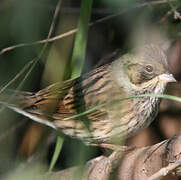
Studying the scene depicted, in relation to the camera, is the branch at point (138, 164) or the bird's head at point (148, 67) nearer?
the branch at point (138, 164)

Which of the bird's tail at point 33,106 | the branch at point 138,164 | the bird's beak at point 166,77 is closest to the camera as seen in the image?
the branch at point 138,164

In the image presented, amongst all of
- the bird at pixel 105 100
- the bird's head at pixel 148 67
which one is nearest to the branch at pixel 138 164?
the bird at pixel 105 100

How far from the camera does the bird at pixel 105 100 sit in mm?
2242

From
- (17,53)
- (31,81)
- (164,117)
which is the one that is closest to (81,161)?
(17,53)

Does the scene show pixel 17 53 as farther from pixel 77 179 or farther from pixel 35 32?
pixel 77 179

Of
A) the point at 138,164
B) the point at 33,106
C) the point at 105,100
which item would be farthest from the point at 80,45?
the point at 138,164

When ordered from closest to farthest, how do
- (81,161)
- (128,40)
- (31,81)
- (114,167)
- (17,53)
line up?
(81,161) → (114,167) → (17,53) → (31,81) → (128,40)

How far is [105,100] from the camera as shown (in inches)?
91.2

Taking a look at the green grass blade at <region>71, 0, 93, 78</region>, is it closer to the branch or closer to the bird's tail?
the bird's tail

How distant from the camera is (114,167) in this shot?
2051 mm

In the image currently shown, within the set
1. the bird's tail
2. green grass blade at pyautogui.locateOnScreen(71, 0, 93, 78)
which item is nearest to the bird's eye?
green grass blade at pyautogui.locateOnScreen(71, 0, 93, 78)

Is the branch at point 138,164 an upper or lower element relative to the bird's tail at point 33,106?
lower

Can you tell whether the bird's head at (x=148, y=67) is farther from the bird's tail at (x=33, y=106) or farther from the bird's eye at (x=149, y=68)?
the bird's tail at (x=33, y=106)

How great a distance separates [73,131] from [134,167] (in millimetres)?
609
